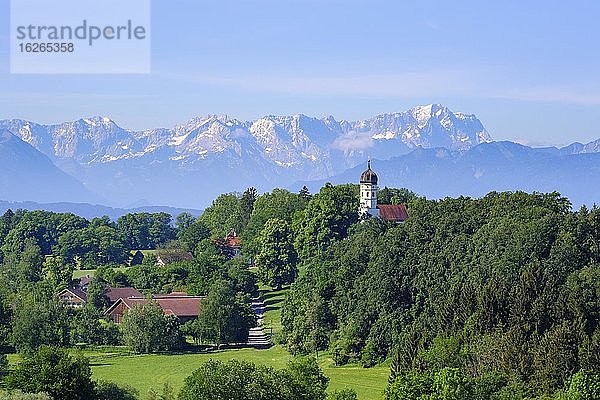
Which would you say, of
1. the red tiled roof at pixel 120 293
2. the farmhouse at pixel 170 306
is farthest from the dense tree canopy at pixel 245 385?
the red tiled roof at pixel 120 293

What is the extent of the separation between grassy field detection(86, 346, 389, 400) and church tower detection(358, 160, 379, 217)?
83.0 ft

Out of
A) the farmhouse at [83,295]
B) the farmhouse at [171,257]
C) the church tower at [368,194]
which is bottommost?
the farmhouse at [83,295]

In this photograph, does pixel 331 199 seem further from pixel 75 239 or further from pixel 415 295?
pixel 75 239

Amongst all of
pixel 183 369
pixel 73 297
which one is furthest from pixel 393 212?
pixel 183 369

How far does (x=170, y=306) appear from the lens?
7431cm

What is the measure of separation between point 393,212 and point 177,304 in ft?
80.1

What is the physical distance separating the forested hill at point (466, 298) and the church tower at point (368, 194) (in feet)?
39.4

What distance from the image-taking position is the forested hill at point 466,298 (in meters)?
43.9

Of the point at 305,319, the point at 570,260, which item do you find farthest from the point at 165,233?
the point at 570,260

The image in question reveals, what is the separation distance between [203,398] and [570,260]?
26.6 metres

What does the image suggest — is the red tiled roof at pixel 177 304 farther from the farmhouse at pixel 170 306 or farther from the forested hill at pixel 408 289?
the forested hill at pixel 408 289

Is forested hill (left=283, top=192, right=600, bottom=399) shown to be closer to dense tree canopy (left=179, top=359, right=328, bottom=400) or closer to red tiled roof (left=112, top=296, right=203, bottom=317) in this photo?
dense tree canopy (left=179, top=359, right=328, bottom=400)

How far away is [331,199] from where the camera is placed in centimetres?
8631

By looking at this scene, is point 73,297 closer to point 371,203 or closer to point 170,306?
point 170,306
